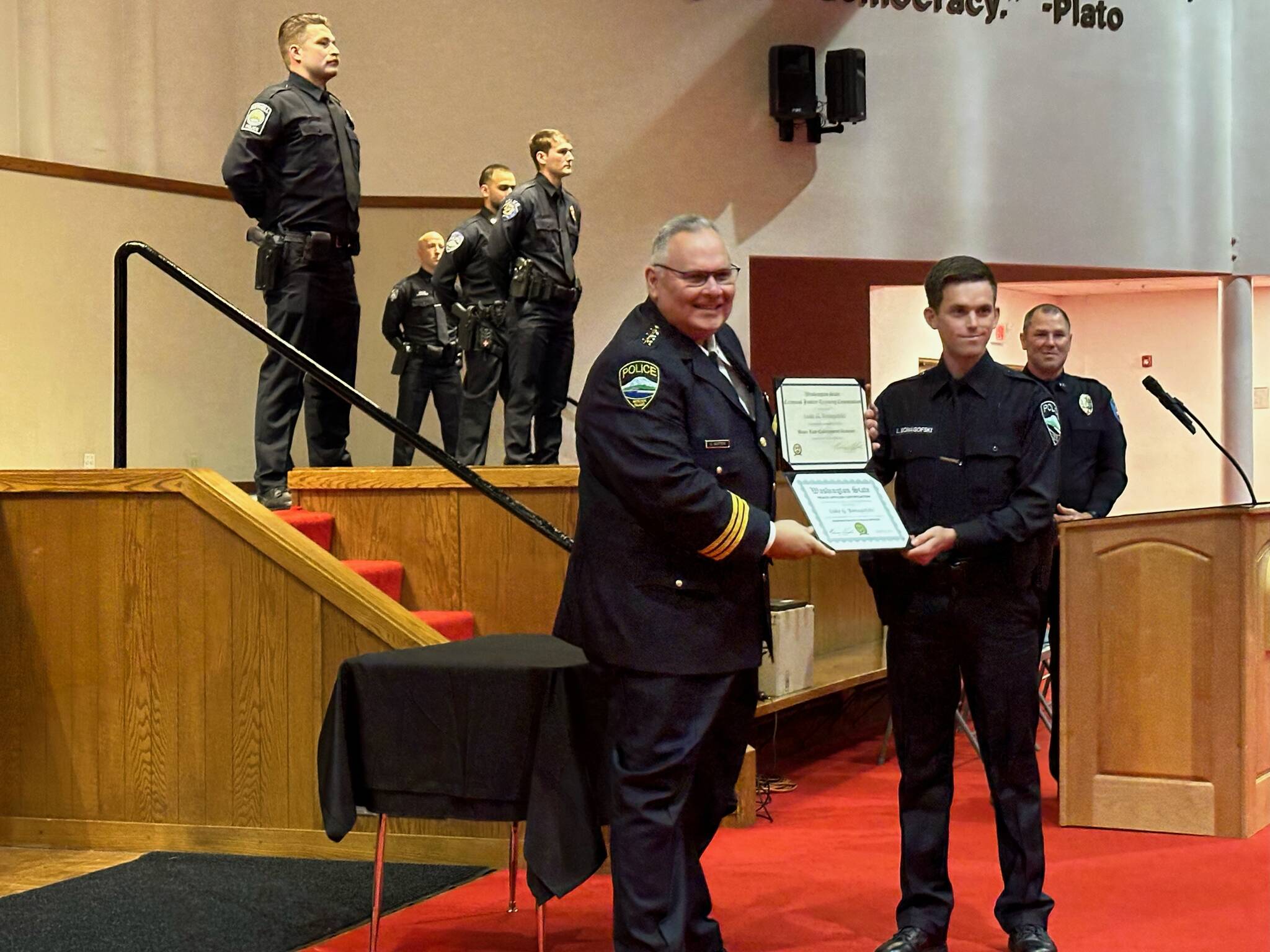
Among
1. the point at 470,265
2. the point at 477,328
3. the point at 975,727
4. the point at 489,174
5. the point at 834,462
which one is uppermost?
the point at 489,174

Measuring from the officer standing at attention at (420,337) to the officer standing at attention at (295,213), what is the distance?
7.36ft

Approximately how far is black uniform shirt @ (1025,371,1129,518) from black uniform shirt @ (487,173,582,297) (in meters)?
2.20

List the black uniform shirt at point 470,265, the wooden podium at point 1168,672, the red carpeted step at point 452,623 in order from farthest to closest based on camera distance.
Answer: the black uniform shirt at point 470,265 → the red carpeted step at point 452,623 → the wooden podium at point 1168,672

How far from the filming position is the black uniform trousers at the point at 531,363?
6.48 metres

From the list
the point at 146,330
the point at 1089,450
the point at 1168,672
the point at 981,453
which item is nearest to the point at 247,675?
the point at 981,453

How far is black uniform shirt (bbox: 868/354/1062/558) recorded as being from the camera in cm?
339

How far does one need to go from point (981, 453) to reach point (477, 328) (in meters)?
3.73

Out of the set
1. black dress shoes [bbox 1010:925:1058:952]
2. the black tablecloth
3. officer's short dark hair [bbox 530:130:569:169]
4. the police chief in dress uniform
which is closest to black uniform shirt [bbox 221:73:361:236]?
officer's short dark hair [bbox 530:130:569:169]

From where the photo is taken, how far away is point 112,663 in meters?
4.60

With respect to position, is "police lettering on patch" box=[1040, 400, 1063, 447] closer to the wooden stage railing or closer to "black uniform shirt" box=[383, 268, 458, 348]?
the wooden stage railing

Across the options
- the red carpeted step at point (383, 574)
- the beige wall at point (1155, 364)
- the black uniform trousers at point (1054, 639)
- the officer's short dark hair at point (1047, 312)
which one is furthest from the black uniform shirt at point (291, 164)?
the beige wall at point (1155, 364)

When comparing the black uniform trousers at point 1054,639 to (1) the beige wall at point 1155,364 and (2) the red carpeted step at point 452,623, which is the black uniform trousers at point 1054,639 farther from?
(1) the beige wall at point 1155,364

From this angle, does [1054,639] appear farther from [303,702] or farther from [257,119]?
[257,119]

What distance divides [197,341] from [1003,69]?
5429 millimetres
